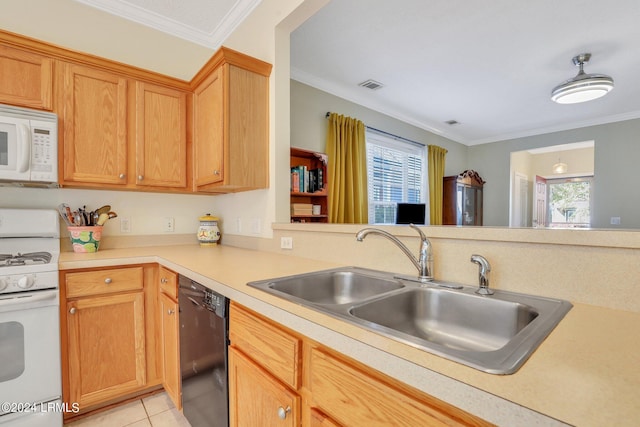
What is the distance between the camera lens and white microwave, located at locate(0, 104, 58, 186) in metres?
1.62

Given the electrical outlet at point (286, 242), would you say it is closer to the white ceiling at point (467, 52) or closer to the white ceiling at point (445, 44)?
the white ceiling at point (445, 44)

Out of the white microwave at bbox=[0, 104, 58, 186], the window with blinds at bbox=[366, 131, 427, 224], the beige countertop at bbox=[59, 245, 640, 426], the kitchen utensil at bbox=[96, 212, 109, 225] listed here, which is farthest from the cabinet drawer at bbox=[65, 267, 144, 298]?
the window with blinds at bbox=[366, 131, 427, 224]

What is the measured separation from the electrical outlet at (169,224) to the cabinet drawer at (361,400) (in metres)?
2.09

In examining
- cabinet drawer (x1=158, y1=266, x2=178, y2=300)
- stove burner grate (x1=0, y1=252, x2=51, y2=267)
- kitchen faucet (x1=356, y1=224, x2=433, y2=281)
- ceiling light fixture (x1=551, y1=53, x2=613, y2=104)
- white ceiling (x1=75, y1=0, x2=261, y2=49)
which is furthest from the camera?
ceiling light fixture (x1=551, y1=53, x2=613, y2=104)

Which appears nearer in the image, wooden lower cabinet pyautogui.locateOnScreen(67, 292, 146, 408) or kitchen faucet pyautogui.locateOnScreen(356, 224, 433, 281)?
kitchen faucet pyautogui.locateOnScreen(356, 224, 433, 281)

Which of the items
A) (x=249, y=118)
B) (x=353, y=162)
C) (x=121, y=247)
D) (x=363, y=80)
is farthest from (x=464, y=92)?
(x=121, y=247)

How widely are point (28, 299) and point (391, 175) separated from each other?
4.09m

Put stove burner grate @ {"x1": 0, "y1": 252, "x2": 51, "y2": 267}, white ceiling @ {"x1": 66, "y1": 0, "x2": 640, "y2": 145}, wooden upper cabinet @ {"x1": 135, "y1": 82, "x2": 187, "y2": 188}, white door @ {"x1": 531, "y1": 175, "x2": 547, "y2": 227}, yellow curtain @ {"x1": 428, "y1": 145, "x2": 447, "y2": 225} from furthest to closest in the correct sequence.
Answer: white door @ {"x1": 531, "y1": 175, "x2": 547, "y2": 227}
yellow curtain @ {"x1": 428, "y1": 145, "x2": 447, "y2": 225}
white ceiling @ {"x1": 66, "y1": 0, "x2": 640, "y2": 145}
wooden upper cabinet @ {"x1": 135, "y1": 82, "x2": 187, "y2": 188}
stove burner grate @ {"x1": 0, "y1": 252, "x2": 51, "y2": 267}

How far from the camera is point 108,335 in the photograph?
172 cm

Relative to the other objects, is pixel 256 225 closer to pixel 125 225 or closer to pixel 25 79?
pixel 125 225

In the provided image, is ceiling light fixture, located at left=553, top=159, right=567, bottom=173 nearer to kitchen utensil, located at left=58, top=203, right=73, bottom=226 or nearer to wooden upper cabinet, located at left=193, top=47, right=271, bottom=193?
wooden upper cabinet, located at left=193, top=47, right=271, bottom=193

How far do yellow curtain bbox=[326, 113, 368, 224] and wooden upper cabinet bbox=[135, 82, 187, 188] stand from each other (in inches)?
63.1

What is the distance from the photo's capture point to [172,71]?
8.23 feet

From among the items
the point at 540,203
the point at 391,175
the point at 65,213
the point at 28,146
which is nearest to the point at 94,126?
the point at 28,146
